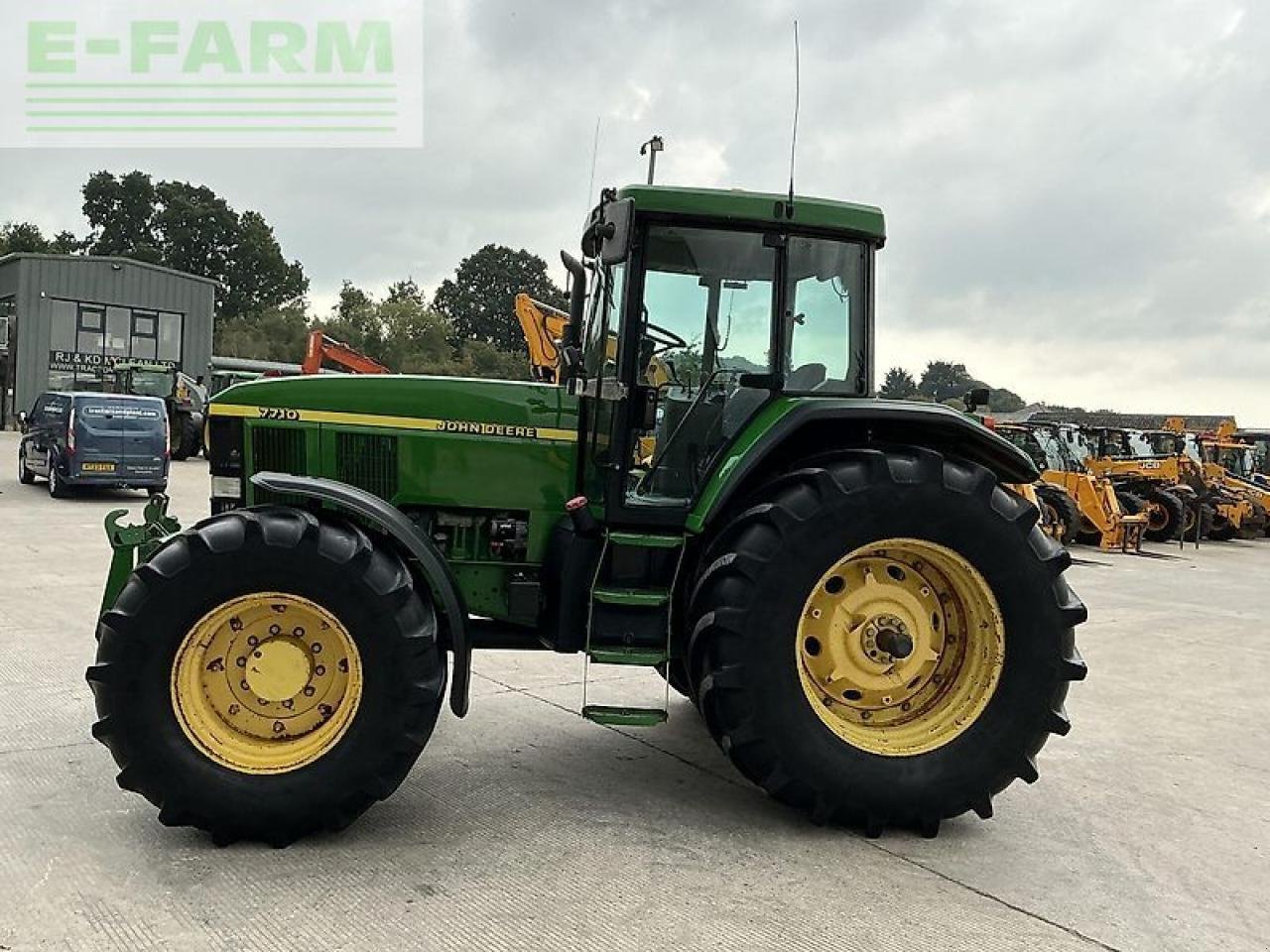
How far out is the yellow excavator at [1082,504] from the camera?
1734 centimetres

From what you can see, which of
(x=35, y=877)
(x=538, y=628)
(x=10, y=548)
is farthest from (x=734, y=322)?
(x=10, y=548)

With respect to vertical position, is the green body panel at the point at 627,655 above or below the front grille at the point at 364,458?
below

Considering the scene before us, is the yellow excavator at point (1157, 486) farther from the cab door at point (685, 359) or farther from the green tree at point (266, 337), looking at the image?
the green tree at point (266, 337)

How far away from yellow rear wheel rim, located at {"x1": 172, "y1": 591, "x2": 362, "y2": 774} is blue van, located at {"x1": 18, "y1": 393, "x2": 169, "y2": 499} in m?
13.6

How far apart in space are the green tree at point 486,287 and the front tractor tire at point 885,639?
206 feet

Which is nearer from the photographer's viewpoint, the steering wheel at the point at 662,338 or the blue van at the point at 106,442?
the steering wheel at the point at 662,338

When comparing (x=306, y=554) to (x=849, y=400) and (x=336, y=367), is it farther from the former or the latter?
(x=336, y=367)

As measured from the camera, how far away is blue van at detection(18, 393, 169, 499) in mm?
15852

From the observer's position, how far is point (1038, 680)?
13.7 ft

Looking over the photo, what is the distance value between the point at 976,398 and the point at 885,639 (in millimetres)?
2207

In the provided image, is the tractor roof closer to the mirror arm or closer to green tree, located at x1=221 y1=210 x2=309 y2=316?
the mirror arm

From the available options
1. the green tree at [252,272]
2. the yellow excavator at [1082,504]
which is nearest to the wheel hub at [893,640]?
the yellow excavator at [1082,504]

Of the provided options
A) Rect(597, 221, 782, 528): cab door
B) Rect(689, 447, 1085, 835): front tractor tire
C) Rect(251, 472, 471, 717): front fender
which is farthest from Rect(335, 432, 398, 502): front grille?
Rect(689, 447, 1085, 835): front tractor tire

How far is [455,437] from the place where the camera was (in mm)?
4516
